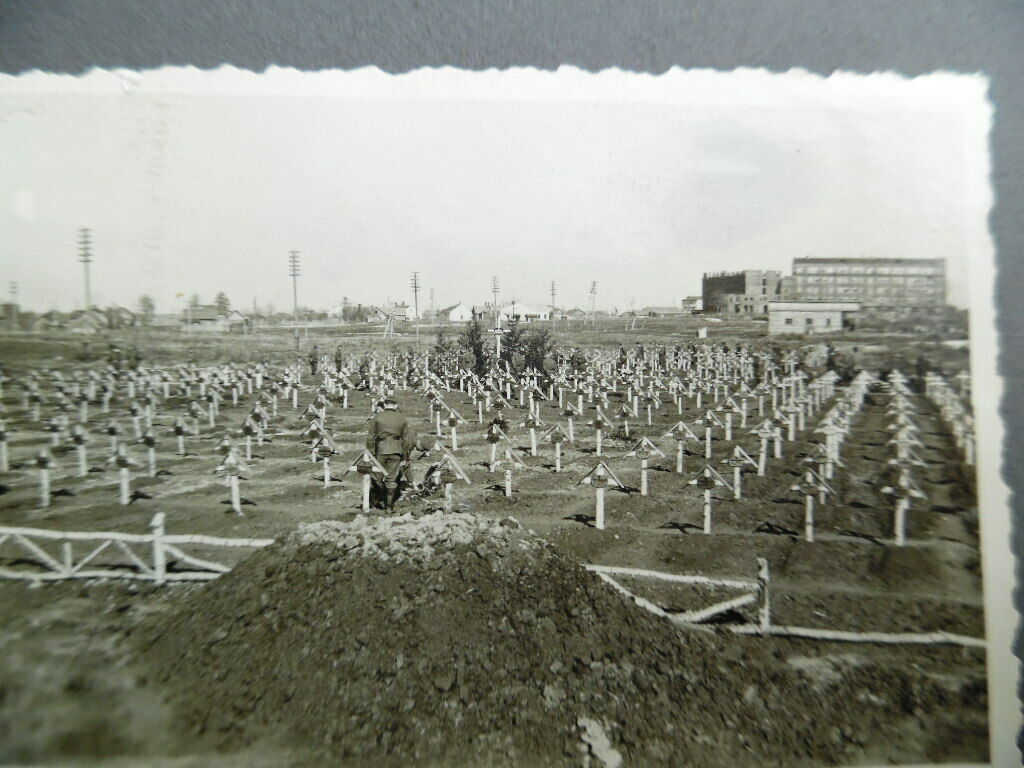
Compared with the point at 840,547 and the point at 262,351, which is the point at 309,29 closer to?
the point at 262,351

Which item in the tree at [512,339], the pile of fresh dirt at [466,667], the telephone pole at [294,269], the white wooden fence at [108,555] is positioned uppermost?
the telephone pole at [294,269]

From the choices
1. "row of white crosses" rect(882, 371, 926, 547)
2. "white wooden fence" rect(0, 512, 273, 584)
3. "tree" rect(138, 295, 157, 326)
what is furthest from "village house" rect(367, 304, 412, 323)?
"row of white crosses" rect(882, 371, 926, 547)

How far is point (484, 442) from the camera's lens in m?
2.44

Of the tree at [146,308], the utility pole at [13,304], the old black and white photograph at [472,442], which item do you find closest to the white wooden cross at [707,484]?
the old black and white photograph at [472,442]

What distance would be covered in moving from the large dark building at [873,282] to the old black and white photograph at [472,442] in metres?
0.02

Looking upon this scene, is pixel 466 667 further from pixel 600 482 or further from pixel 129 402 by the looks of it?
pixel 129 402

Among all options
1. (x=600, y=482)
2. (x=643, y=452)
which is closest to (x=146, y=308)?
(x=600, y=482)

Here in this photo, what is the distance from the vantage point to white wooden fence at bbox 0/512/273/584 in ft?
6.97

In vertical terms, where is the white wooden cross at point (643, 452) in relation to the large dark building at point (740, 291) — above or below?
below

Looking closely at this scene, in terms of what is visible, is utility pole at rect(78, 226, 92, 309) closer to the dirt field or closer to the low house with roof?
the low house with roof

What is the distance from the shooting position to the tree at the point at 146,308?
224cm

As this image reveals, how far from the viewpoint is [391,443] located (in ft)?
7.77

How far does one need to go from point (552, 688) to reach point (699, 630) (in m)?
0.69

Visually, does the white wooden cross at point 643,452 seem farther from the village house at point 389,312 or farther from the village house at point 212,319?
the village house at point 212,319
